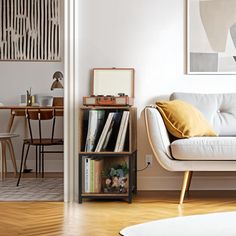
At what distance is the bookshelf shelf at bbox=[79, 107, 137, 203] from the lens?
3832 millimetres

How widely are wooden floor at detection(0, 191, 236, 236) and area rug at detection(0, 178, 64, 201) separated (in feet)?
0.99

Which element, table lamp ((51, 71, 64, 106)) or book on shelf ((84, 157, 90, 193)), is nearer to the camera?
book on shelf ((84, 157, 90, 193))

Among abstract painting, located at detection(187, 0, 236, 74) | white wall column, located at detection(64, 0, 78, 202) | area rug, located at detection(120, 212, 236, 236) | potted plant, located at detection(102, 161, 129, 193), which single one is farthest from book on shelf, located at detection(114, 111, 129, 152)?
area rug, located at detection(120, 212, 236, 236)

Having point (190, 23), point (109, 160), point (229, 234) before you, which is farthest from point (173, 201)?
point (229, 234)

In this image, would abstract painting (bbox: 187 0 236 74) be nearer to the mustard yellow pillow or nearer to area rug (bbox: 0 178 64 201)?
the mustard yellow pillow

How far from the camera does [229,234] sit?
1.19 meters

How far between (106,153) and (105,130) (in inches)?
7.1

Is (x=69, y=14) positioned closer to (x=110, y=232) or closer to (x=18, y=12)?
(x=110, y=232)

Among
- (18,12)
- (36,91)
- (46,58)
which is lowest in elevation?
(36,91)

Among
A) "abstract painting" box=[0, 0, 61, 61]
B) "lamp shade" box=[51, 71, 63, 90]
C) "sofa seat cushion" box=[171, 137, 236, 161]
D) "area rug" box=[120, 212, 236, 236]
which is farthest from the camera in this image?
"abstract painting" box=[0, 0, 61, 61]

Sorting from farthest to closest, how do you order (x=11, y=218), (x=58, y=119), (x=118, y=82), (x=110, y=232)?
1. (x=58, y=119)
2. (x=118, y=82)
3. (x=11, y=218)
4. (x=110, y=232)

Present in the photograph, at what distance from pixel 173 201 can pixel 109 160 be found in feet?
1.91

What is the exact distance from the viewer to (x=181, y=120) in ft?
12.5

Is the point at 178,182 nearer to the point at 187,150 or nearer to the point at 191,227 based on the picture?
the point at 187,150
